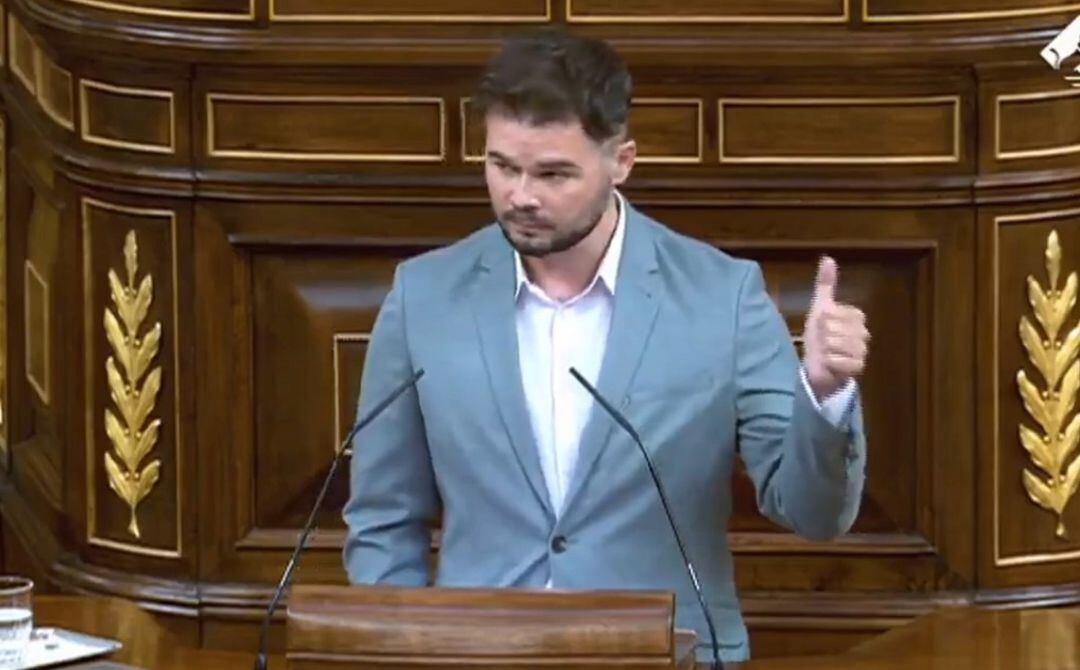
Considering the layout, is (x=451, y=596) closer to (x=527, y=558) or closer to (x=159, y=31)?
(x=527, y=558)

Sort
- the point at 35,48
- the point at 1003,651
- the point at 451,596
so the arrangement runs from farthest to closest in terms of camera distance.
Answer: the point at 35,48 → the point at 1003,651 → the point at 451,596

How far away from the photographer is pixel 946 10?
482 centimetres

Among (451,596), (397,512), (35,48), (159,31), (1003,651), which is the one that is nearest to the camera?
(451,596)

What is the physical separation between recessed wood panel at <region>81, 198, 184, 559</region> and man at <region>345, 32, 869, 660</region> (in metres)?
1.72

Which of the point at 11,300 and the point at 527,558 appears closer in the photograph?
the point at 527,558

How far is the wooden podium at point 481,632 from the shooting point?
2.74 m

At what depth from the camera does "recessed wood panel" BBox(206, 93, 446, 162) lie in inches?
194

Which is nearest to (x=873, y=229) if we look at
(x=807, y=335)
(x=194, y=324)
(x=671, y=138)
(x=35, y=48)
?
(x=671, y=138)

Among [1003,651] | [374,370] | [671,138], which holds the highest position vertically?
[671,138]

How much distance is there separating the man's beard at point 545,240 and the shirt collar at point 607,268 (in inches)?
4.2

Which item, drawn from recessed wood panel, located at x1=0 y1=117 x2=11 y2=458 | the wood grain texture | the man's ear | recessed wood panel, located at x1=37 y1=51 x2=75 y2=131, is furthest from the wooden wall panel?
the man's ear

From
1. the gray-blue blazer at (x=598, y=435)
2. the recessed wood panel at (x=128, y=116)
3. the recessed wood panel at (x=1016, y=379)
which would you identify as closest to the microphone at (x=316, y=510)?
the gray-blue blazer at (x=598, y=435)

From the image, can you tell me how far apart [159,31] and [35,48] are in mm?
510

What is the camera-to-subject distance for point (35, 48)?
17.4 feet
